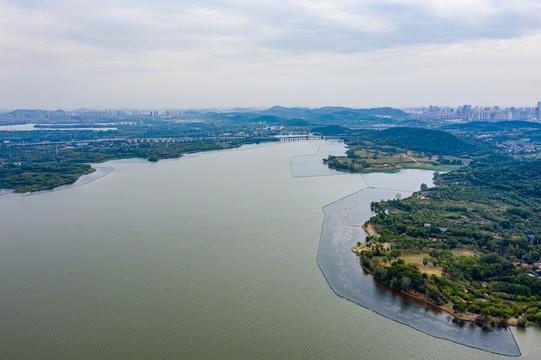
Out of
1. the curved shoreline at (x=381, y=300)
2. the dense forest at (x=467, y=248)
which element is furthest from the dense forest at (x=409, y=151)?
the curved shoreline at (x=381, y=300)

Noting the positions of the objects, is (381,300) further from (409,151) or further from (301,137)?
(301,137)

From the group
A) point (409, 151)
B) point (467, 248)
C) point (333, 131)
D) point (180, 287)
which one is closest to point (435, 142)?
point (409, 151)

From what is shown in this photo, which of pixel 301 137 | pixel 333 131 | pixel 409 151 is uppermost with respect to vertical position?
pixel 333 131

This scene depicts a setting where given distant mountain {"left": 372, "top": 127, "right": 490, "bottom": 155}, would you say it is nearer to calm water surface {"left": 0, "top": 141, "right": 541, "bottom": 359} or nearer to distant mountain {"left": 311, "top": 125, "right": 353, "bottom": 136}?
distant mountain {"left": 311, "top": 125, "right": 353, "bottom": 136}

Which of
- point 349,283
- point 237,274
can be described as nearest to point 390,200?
point 349,283

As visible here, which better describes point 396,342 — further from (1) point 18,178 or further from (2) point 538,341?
(1) point 18,178

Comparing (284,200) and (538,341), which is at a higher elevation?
(284,200)
